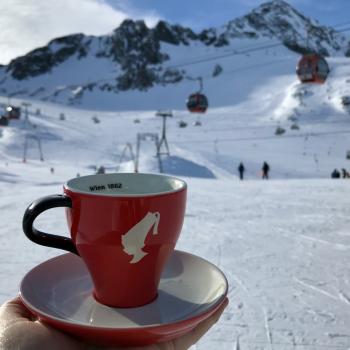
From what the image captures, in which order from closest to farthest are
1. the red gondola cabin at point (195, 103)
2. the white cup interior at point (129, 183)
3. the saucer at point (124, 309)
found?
the saucer at point (124, 309) < the white cup interior at point (129, 183) < the red gondola cabin at point (195, 103)

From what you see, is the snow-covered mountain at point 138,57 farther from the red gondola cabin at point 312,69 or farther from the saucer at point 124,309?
the saucer at point 124,309

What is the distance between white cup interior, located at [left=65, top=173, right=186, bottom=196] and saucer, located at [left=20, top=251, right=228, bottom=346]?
133 mm

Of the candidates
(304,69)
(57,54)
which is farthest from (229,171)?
(57,54)

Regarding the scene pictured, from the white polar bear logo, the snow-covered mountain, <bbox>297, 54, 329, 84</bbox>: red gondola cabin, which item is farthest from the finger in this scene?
the snow-covered mountain

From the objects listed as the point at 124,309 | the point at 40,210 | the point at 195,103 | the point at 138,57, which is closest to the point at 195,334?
the point at 124,309

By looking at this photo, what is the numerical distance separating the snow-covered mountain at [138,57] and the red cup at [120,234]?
51.9 m

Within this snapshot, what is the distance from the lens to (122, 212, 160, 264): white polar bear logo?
1.73ft

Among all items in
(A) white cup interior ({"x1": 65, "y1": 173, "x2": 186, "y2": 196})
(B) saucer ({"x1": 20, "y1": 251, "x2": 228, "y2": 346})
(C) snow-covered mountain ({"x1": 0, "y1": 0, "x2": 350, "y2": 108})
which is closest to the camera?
(B) saucer ({"x1": 20, "y1": 251, "x2": 228, "y2": 346})

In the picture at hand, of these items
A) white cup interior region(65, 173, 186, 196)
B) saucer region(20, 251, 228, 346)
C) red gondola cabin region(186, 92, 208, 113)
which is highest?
red gondola cabin region(186, 92, 208, 113)

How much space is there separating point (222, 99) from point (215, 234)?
40.5m

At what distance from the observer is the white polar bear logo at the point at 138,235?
0.53m

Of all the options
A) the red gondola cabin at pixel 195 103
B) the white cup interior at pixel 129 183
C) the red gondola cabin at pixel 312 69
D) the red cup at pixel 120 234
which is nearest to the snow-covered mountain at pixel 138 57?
the red gondola cabin at pixel 195 103

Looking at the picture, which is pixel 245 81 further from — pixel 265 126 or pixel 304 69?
pixel 304 69

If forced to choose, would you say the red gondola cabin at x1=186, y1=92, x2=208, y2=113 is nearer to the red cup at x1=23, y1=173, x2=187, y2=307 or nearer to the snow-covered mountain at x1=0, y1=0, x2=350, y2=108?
the red cup at x1=23, y1=173, x2=187, y2=307
